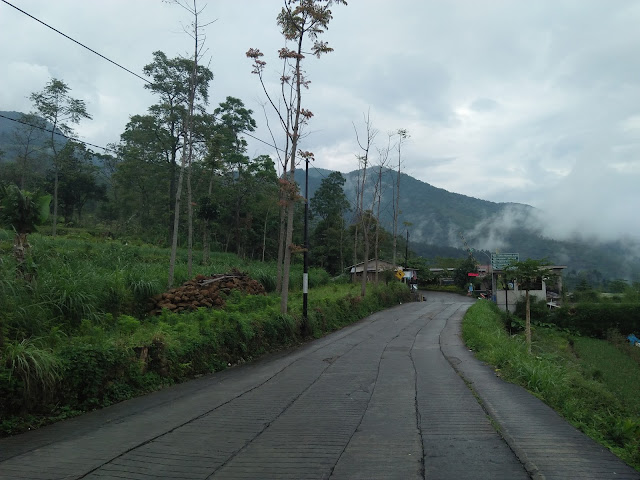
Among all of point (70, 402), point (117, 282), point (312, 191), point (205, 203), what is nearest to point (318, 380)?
point (70, 402)

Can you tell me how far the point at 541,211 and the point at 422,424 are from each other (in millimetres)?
172598

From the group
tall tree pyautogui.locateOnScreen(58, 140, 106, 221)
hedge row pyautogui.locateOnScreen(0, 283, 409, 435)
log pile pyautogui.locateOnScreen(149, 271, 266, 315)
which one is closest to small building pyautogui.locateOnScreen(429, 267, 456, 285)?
tall tree pyautogui.locateOnScreen(58, 140, 106, 221)

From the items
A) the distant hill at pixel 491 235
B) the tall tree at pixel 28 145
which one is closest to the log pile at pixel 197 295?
the tall tree at pixel 28 145

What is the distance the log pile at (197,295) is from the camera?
14503mm

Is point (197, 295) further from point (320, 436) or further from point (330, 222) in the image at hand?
point (330, 222)

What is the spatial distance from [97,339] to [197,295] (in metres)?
7.29

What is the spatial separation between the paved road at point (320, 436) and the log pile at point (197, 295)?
507 centimetres

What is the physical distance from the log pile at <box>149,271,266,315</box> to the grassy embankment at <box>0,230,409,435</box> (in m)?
0.40

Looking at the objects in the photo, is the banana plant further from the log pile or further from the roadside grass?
the roadside grass

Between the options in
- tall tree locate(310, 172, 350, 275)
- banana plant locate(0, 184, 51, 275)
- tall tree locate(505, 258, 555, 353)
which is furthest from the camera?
tall tree locate(310, 172, 350, 275)

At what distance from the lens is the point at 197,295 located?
1543 centimetres

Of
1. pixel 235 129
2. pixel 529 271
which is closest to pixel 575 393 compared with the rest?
pixel 529 271

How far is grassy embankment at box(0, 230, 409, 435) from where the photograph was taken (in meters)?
6.41

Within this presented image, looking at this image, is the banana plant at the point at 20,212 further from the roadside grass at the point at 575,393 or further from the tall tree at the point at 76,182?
the tall tree at the point at 76,182
